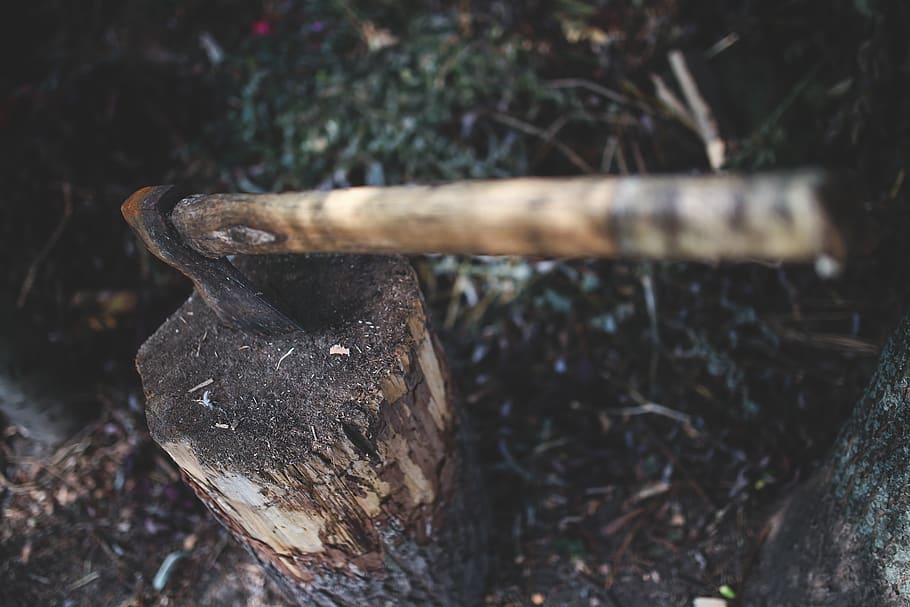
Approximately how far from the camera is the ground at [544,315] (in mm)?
2242

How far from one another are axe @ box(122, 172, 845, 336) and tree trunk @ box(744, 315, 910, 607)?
0.75 m

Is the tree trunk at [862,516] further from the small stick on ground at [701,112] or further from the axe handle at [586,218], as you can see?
the small stick on ground at [701,112]

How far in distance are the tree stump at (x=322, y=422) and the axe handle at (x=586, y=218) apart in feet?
1.32

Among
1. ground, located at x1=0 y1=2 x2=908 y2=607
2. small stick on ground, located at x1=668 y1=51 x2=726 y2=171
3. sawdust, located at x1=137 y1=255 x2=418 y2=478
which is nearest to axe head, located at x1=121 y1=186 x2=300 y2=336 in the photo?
sawdust, located at x1=137 y1=255 x2=418 y2=478

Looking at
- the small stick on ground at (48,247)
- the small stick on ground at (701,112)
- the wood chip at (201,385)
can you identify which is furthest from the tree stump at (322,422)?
the small stick on ground at (701,112)

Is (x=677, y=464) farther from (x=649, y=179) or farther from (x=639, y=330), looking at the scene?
(x=649, y=179)

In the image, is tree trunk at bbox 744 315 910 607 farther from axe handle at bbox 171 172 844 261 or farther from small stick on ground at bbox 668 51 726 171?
small stick on ground at bbox 668 51 726 171

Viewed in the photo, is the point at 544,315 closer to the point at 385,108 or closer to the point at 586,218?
the point at 385,108

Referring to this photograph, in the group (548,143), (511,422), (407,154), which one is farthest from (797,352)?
(407,154)

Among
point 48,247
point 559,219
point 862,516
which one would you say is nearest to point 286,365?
point 559,219

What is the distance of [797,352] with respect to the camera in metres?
2.40

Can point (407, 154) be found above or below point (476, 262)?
above

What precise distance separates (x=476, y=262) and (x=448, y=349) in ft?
1.37

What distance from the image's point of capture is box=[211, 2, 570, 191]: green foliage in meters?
2.83
